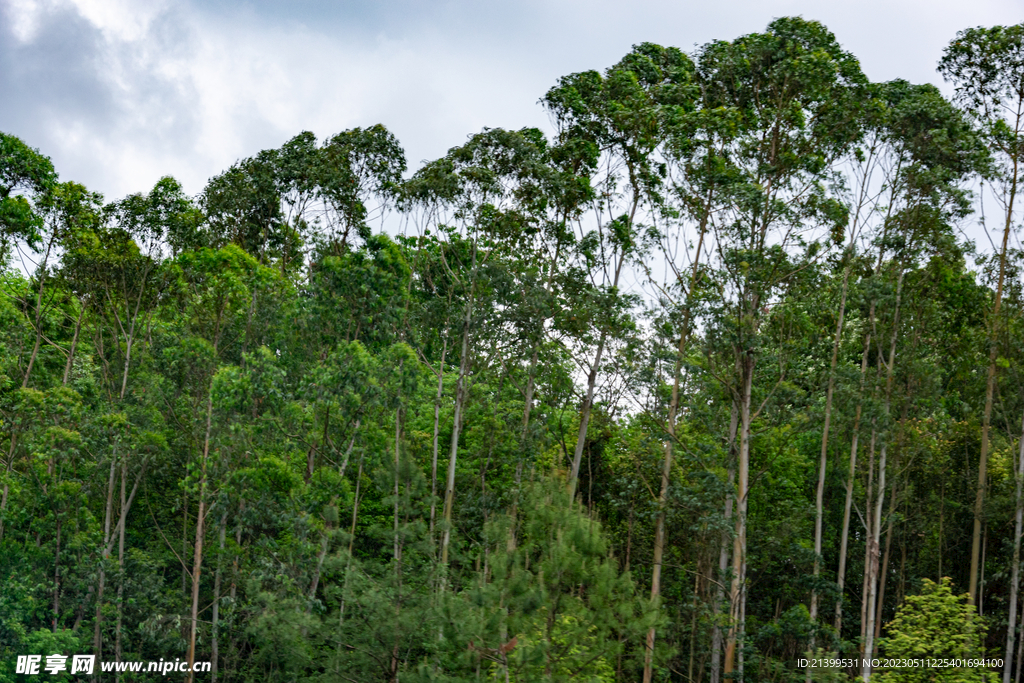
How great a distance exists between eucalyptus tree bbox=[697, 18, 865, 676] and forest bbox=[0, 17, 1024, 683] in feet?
0.23

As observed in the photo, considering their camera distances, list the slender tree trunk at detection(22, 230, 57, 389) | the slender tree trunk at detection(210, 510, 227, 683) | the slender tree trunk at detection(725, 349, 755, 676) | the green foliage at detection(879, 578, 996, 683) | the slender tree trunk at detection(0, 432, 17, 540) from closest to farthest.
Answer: the green foliage at detection(879, 578, 996, 683) < the slender tree trunk at detection(725, 349, 755, 676) < the slender tree trunk at detection(210, 510, 227, 683) < the slender tree trunk at detection(0, 432, 17, 540) < the slender tree trunk at detection(22, 230, 57, 389)

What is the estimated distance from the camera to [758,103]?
61.1ft

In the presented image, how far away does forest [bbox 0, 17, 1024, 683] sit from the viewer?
1731cm

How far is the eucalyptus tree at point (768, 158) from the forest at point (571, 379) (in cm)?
7

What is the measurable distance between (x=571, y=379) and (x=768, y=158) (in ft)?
24.1

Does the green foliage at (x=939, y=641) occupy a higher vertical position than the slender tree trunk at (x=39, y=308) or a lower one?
lower

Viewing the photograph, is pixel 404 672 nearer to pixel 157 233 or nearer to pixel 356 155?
pixel 157 233

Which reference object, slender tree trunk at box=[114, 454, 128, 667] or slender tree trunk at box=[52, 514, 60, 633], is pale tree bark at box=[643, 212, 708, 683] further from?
slender tree trunk at box=[52, 514, 60, 633]

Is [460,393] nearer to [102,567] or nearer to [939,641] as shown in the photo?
[102,567]

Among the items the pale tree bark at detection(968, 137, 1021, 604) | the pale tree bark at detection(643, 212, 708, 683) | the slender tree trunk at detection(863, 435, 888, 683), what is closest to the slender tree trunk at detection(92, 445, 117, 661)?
the pale tree bark at detection(643, 212, 708, 683)

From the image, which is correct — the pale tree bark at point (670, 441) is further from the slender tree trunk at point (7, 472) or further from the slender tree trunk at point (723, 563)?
the slender tree trunk at point (7, 472)

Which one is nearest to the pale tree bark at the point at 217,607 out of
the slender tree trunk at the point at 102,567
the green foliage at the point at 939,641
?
the slender tree trunk at the point at 102,567

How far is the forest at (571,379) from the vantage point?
1731 cm

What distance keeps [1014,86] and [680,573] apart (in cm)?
1427
